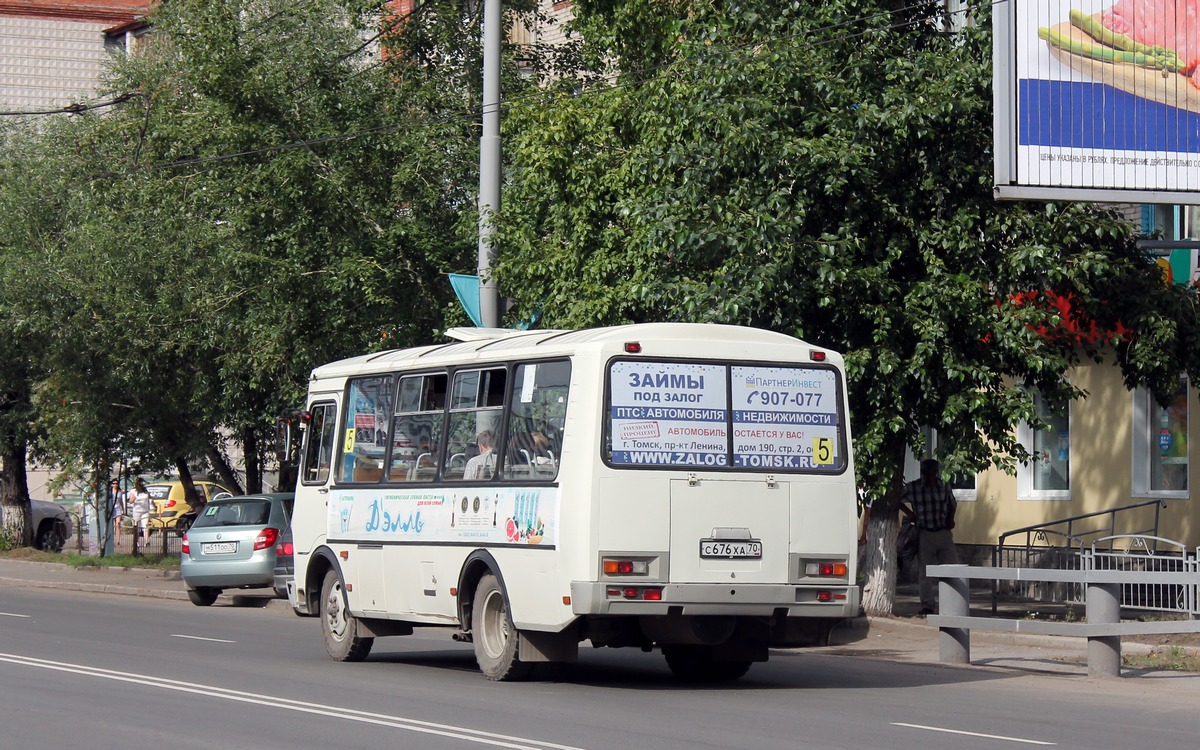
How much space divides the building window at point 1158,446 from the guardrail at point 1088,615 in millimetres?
8374

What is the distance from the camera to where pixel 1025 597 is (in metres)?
22.3

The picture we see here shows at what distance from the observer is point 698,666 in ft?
46.0

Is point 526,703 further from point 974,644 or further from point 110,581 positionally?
point 110,581

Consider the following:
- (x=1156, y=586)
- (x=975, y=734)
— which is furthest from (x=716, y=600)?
(x=1156, y=586)

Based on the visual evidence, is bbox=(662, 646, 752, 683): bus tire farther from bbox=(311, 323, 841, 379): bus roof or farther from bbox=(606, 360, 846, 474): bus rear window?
bbox=(311, 323, 841, 379): bus roof

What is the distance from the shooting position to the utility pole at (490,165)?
1941 centimetres

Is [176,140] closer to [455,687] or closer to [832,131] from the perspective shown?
[832,131]

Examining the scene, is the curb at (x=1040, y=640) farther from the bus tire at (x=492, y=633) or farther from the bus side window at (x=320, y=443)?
the bus side window at (x=320, y=443)

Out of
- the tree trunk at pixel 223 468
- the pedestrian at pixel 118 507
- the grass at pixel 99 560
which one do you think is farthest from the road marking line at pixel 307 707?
the pedestrian at pixel 118 507

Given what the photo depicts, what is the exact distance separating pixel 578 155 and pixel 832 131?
12.6ft

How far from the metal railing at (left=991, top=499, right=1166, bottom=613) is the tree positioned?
3371 mm

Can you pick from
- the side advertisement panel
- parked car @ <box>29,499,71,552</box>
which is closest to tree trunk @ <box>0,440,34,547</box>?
parked car @ <box>29,499,71,552</box>

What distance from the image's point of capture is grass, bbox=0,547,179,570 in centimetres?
3186

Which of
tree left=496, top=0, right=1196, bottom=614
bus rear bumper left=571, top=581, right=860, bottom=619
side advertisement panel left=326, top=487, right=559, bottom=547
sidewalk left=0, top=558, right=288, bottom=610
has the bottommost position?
sidewalk left=0, top=558, right=288, bottom=610
